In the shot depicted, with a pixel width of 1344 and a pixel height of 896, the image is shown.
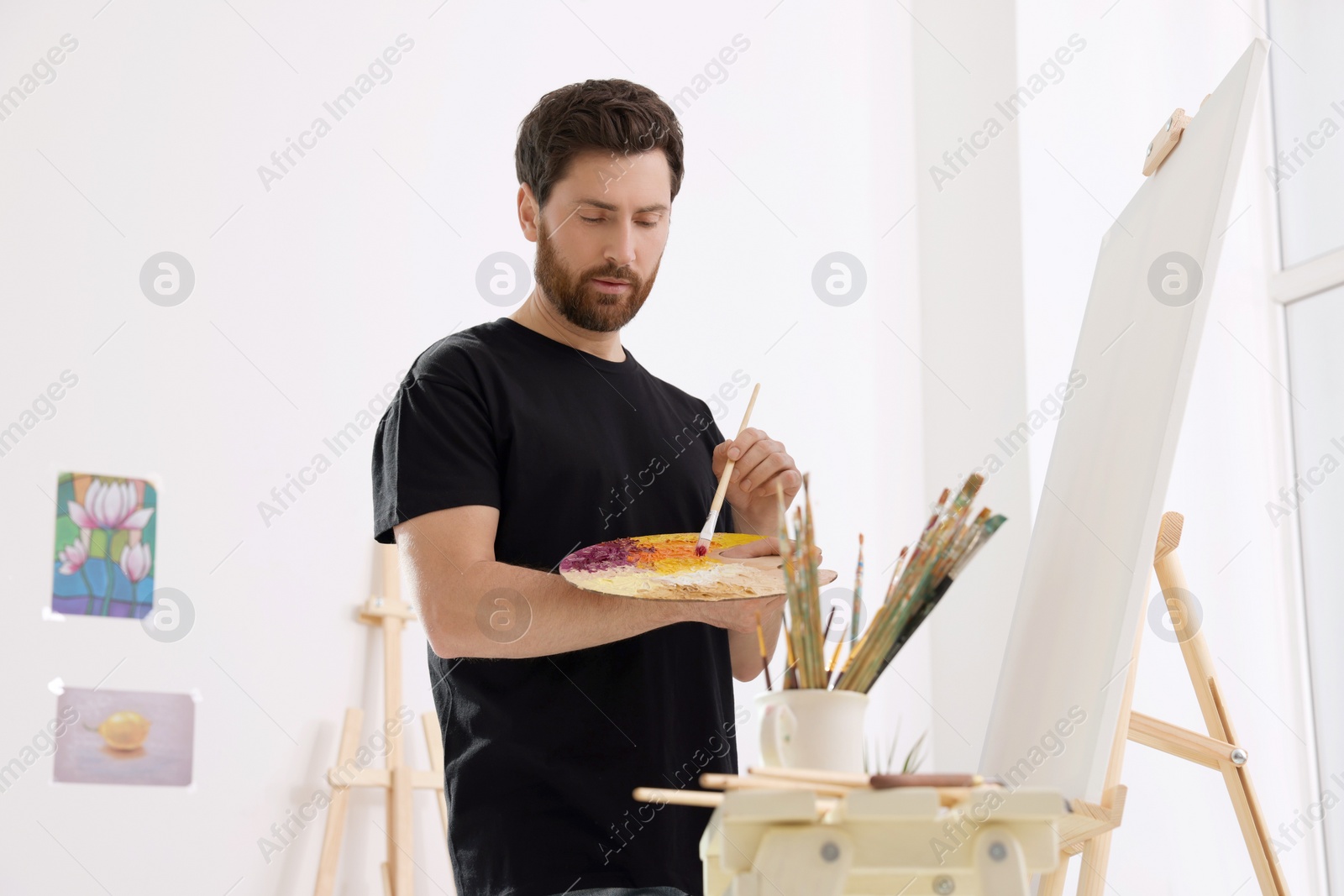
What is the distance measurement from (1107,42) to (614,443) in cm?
254

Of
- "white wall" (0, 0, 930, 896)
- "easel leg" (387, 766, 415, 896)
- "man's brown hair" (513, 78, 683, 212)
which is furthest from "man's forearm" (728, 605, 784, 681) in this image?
"white wall" (0, 0, 930, 896)

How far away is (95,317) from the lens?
8.96 feet

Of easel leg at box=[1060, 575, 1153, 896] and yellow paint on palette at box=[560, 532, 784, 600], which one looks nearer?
yellow paint on palette at box=[560, 532, 784, 600]

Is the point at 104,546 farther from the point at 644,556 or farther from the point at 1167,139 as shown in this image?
the point at 1167,139

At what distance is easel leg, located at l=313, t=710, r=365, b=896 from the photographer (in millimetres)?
2664

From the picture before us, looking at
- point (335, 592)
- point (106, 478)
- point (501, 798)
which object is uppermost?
point (106, 478)

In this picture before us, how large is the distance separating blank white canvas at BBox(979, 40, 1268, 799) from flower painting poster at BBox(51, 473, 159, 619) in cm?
191

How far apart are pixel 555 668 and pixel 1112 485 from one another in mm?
620

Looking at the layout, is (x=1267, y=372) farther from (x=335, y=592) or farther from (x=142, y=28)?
(x=142, y=28)

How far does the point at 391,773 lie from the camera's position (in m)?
2.79

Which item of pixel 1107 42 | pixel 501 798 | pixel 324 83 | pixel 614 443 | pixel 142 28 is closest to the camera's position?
pixel 501 798

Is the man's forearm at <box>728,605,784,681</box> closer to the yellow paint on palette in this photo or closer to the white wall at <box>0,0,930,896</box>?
the yellow paint on palette

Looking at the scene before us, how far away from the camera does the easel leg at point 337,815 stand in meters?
2.66

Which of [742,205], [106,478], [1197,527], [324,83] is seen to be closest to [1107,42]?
[742,205]
